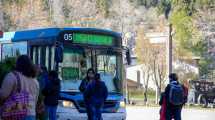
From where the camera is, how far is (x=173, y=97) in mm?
16359

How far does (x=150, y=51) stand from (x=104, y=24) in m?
17.8

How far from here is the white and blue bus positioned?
59.2 ft

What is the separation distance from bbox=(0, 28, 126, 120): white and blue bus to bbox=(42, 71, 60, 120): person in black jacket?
2.71 ft

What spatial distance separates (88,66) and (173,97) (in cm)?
308

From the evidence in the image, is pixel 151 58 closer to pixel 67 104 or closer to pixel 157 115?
pixel 157 115

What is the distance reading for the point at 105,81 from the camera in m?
18.7

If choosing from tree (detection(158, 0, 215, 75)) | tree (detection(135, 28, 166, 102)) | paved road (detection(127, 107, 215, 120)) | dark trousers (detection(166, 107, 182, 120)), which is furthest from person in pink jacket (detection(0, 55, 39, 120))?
tree (detection(135, 28, 166, 102))

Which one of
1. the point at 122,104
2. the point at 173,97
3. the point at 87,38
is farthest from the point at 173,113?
the point at 87,38

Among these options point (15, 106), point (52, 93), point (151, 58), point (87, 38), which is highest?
point (87, 38)

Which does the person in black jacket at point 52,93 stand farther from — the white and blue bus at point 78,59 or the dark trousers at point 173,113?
the dark trousers at point 173,113

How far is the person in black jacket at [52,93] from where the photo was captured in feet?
55.0

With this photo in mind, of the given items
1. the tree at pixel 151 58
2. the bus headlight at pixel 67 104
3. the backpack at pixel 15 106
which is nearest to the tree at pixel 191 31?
the tree at pixel 151 58

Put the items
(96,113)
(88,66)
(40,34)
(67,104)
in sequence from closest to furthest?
(96,113) < (67,104) < (88,66) < (40,34)

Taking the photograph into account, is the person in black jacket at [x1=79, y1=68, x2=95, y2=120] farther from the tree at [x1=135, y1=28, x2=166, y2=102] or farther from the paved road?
the tree at [x1=135, y1=28, x2=166, y2=102]
